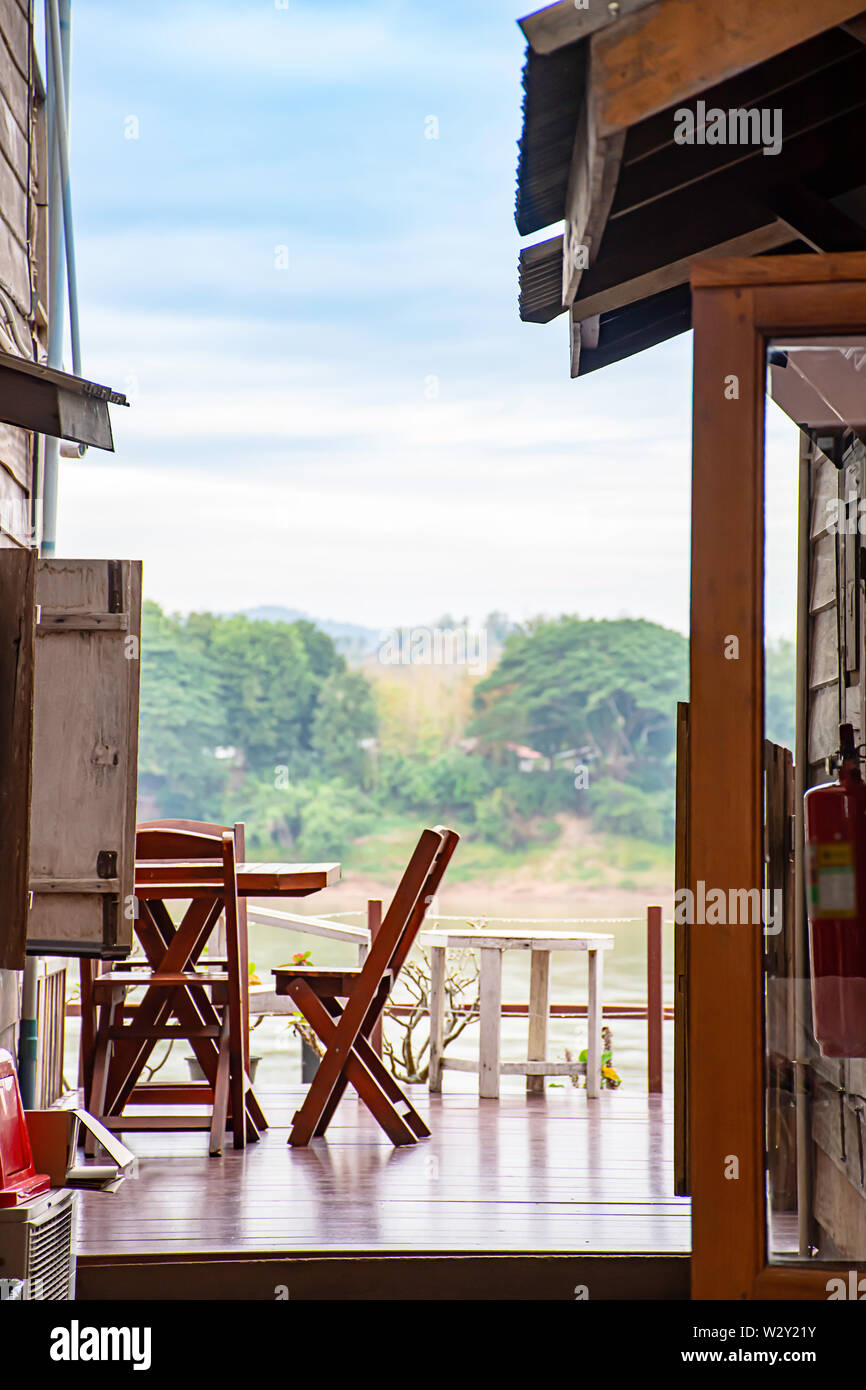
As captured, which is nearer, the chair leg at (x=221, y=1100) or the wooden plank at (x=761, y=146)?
the wooden plank at (x=761, y=146)

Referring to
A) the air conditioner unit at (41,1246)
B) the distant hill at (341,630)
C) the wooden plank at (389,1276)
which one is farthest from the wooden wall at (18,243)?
the distant hill at (341,630)

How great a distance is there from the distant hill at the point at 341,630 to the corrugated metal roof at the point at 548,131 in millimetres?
33193

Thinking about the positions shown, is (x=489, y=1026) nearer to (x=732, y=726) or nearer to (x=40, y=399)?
(x=732, y=726)

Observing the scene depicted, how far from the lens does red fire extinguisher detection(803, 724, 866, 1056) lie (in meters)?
2.72

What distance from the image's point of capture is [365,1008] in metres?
4.88

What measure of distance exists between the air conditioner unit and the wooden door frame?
136cm

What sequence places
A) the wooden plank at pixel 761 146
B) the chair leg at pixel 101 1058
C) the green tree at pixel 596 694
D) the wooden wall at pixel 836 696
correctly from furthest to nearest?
the green tree at pixel 596 694
the chair leg at pixel 101 1058
the wooden plank at pixel 761 146
the wooden wall at pixel 836 696

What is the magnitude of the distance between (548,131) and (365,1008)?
313cm

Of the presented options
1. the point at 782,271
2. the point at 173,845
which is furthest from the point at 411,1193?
the point at 782,271

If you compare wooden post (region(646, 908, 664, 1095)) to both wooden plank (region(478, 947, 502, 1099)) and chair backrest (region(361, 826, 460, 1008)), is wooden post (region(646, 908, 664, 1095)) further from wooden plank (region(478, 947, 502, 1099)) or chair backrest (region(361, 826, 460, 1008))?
chair backrest (region(361, 826, 460, 1008))

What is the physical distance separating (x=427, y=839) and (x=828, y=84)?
2823mm

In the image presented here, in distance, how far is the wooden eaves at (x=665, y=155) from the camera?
8.14 ft

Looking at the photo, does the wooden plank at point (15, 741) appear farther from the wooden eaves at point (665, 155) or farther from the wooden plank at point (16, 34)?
the wooden plank at point (16, 34)
